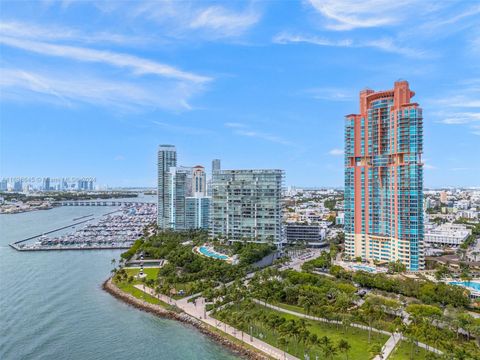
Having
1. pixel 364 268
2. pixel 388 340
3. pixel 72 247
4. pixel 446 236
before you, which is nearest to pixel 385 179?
pixel 364 268

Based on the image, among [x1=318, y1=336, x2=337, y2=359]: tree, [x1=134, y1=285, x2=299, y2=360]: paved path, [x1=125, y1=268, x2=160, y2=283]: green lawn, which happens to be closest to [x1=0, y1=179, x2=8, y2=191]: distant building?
[x1=125, y1=268, x2=160, y2=283]: green lawn

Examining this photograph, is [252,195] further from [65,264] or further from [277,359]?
[277,359]

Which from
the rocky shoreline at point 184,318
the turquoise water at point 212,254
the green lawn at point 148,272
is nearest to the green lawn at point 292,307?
the rocky shoreline at point 184,318

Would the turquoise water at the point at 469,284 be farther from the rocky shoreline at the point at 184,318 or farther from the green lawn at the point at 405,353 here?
the rocky shoreline at the point at 184,318

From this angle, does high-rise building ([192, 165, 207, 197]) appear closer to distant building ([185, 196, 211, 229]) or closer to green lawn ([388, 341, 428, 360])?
distant building ([185, 196, 211, 229])

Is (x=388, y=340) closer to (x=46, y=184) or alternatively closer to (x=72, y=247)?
(x=72, y=247)

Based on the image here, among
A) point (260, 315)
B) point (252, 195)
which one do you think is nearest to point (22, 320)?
point (260, 315)
